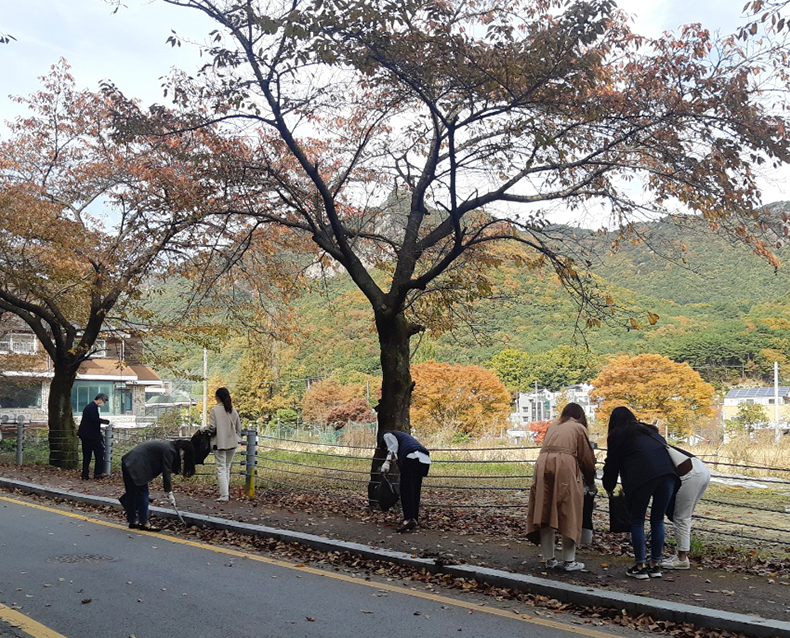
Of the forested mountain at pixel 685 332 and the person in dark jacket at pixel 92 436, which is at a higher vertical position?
the forested mountain at pixel 685 332

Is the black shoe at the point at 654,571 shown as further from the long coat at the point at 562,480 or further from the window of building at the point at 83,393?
the window of building at the point at 83,393

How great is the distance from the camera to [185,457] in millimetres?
11531

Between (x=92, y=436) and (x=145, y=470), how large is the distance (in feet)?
24.9

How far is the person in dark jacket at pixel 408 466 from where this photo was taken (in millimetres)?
10281

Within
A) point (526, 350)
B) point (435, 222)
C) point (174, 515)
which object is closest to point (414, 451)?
point (174, 515)

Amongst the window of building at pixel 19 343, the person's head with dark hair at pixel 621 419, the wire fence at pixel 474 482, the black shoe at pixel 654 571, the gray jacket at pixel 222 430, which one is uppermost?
the window of building at pixel 19 343

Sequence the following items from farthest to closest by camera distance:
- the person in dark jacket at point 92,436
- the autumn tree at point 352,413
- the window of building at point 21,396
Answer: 1. the autumn tree at point 352,413
2. the window of building at point 21,396
3. the person in dark jacket at point 92,436

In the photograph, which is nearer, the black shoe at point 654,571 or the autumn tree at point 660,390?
the black shoe at point 654,571

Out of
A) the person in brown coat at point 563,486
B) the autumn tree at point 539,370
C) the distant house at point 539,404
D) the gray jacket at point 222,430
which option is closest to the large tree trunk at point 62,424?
the gray jacket at point 222,430

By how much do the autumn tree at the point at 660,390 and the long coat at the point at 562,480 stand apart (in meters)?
39.2

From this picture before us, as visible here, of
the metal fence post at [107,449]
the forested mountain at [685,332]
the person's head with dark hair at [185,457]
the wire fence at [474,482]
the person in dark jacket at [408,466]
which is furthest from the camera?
the forested mountain at [685,332]

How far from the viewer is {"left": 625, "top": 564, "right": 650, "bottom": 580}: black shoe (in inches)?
298

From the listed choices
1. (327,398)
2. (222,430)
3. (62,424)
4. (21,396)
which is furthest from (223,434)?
(21,396)

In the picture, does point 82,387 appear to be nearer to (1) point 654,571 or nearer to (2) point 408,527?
(2) point 408,527
